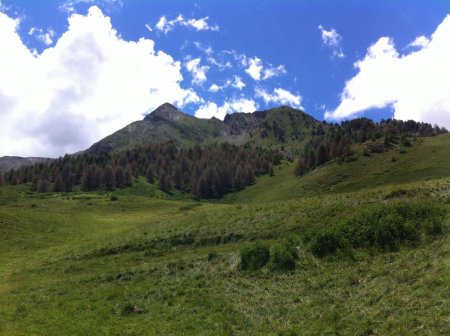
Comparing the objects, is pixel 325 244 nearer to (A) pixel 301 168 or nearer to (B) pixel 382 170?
(B) pixel 382 170

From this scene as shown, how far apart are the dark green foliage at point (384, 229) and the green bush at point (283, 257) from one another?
4.48ft

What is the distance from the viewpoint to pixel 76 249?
1719 inches

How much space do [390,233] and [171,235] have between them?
2312cm

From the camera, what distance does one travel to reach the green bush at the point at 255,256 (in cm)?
2562

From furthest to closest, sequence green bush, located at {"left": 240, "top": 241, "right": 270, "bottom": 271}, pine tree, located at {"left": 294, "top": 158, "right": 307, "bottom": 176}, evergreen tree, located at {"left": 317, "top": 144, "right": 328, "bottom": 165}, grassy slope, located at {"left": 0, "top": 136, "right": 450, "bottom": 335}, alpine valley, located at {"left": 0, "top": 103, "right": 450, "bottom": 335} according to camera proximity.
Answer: pine tree, located at {"left": 294, "top": 158, "right": 307, "bottom": 176}
evergreen tree, located at {"left": 317, "top": 144, "right": 328, "bottom": 165}
green bush, located at {"left": 240, "top": 241, "right": 270, "bottom": 271}
alpine valley, located at {"left": 0, "top": 103, "right": 450, "bottom": 335}
grassy slope, located at {"left": 0, "top": 136, "right": 450, "bottom": 335}

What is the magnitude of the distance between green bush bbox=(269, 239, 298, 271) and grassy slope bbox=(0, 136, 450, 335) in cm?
57

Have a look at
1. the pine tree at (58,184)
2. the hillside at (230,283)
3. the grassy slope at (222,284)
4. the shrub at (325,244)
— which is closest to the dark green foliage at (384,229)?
the shrub at (325,244)

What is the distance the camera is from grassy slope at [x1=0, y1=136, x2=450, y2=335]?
51.5ft

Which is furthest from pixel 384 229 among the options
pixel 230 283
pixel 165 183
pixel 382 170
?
pixel 165 183

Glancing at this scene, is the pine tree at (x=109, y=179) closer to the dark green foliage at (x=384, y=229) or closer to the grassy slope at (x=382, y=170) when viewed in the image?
the grassy slope at (x=382, y=170)

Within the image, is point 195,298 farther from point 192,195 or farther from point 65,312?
point 192,195

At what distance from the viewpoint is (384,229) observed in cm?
2367

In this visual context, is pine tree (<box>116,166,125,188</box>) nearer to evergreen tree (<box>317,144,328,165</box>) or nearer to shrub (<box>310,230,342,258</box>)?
evergreen tree (<box>317,144,328,165</box>)

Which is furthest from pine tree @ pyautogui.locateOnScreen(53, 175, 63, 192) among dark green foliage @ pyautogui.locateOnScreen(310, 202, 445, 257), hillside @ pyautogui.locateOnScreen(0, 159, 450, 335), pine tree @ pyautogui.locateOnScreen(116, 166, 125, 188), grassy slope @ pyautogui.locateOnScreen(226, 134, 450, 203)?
dark green foliage @ pyautogui.locateOnScreen(310, 202, 445, 257)
